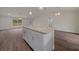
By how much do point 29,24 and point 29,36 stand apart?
0.62ft

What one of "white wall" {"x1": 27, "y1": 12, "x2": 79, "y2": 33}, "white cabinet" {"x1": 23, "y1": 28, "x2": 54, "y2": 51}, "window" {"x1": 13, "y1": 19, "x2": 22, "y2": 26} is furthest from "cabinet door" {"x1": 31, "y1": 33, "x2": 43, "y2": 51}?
"window" {"x1": 13, "y1": 19, "x2": 22, "y2": 26}

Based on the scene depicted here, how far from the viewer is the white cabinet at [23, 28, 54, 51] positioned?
1.52 metres

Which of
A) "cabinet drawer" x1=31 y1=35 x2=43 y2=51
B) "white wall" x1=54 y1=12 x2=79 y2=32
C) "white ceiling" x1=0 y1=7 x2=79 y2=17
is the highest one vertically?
"white ceiling" x1=0 y1=7 x2=79 y2=17

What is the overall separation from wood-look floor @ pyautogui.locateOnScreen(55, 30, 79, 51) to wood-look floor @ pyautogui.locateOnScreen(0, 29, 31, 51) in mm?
447

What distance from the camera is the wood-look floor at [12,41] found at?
1.48 meters

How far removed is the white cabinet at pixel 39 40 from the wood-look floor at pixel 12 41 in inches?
3.0

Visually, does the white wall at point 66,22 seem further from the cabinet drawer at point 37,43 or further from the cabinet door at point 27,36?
the cabinet door at point 27,36

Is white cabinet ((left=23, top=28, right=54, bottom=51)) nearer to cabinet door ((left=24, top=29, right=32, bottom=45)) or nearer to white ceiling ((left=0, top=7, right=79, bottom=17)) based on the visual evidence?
cabinet door ((left=24, top=29, right=32, bottom=45))

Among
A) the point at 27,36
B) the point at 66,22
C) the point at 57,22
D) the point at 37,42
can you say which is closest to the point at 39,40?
the point at 37,42

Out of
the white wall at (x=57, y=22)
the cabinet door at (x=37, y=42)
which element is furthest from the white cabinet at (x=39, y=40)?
the white wall at (x=57, y=22)

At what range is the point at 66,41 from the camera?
150cm

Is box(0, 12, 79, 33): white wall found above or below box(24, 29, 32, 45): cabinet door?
above

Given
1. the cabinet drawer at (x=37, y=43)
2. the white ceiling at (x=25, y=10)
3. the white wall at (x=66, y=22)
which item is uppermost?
the white ceiling at (x=25, y=10)

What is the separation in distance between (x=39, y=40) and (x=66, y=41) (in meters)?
0.40
